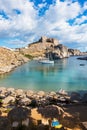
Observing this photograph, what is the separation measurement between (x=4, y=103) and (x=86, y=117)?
1179cm

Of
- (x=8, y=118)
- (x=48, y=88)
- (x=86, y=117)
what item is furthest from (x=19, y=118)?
(x=48, y=88)

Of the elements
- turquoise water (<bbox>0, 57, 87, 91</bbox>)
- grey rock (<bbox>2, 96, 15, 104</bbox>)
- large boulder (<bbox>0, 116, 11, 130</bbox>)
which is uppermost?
large boulder (<bbox>0, 116, 11, 130</bbox>)

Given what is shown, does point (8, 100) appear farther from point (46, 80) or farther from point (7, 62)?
point (7, 62)

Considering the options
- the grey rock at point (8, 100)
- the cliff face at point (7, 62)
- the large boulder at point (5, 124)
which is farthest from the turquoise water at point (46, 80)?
the large boulder at point (5, 124)

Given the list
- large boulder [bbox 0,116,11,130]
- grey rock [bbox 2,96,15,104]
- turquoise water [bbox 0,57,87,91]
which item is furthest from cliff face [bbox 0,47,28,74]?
large boulder [bbox 0,116,11,130]

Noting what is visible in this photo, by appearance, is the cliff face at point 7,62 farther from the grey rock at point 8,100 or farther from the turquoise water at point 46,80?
the grey rock at point 8,100

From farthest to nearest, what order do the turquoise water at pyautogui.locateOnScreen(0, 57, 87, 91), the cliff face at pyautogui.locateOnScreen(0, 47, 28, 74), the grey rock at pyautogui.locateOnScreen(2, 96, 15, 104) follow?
the cliff face at pyautogui.locateOnScreen(0, 47, 28, 74), the turquoise water at pyautogui.locateOnScreen(0, 57, 87, 91), the grey rock at pyautogui.locateOnScreen(2, 96, 15, 104)

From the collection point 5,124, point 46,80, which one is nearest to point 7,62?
point 46,80

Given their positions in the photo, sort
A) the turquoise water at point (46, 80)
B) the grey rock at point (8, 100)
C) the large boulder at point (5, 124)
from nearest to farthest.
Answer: the large boulder at point (5, 124)
the grey rock at point (8, 100)
the turquoise water at point (46, 80)

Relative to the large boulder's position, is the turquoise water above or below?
below

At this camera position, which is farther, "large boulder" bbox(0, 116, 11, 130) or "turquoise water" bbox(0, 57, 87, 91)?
"turquoise water" bbox(0, 57, 87, 91)

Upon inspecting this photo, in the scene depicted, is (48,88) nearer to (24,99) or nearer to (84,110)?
(24,99)

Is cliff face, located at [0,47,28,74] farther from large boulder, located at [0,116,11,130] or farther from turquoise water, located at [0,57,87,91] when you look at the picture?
large boulder, located at [0,116,11,130]

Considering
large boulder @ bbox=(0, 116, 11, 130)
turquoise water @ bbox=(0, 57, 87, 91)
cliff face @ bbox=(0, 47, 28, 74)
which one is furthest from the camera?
cliff face @ bbox=(0, 47, 28, 74)
